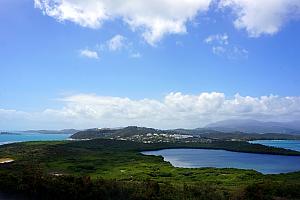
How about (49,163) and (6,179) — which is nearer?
(6,179)

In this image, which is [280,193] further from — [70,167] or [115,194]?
[70,167]

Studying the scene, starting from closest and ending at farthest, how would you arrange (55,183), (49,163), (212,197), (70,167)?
1. (212,197)
2. (55,183)
3. (70,167)
4. (49,163)

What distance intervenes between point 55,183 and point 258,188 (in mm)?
16462

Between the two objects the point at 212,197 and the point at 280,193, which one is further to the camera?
the point at 280,193

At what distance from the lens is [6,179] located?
36.3 m

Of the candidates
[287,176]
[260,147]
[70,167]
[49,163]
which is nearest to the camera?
[287,176]

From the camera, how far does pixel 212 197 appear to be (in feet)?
105

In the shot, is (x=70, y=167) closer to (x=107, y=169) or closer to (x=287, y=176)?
(x=107, y=169)

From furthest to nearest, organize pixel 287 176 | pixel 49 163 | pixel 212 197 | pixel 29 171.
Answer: pixel 49 163, pixel 287 176, pixel 29 171, pixel 212 197

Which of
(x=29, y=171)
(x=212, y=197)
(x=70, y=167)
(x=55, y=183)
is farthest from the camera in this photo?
(x=70, y=167)

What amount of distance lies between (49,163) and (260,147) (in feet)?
292

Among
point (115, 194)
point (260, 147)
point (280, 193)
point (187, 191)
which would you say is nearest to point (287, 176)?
point (280, 193)

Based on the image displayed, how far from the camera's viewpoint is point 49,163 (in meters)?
79.8

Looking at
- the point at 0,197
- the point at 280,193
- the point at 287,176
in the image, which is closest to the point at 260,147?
the point at 287,176
